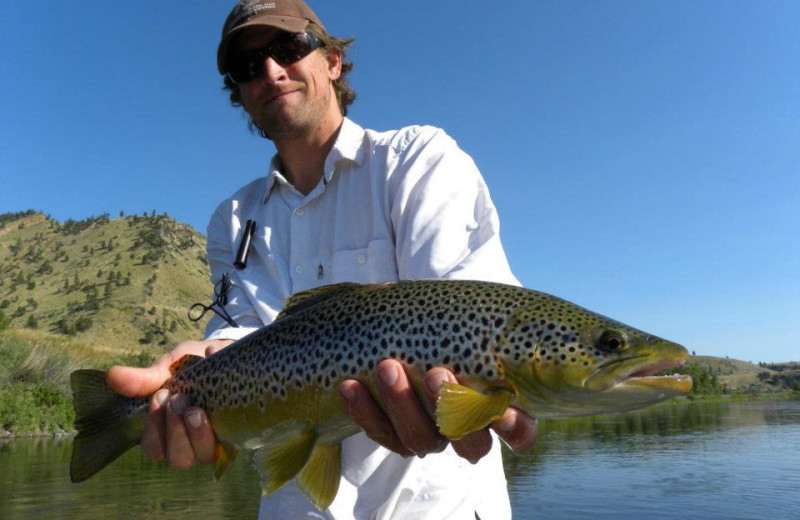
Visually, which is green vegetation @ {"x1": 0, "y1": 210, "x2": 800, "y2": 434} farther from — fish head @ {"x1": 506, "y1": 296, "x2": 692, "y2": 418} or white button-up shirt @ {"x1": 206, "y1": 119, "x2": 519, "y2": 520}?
fish head @ {"x1": 506, "y1": 296, "x2": 692, "y2": 418}

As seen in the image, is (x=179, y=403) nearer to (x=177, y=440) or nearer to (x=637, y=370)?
(x=177, y=440)

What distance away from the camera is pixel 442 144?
13.3 feet

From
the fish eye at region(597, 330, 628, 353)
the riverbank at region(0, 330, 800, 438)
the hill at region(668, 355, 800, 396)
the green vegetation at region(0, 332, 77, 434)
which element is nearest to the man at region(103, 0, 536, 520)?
the fish eye at region(597, 330, 628, 353)

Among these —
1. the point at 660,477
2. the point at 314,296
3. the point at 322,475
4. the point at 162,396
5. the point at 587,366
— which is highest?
the point at 314,296

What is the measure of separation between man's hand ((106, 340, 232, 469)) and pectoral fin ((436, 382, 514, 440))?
56.1 inches

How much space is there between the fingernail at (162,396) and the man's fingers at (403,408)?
1.36 meters

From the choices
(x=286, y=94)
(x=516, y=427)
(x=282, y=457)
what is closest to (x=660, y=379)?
(x=516, y=427)

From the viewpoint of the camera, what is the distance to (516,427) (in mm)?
2842

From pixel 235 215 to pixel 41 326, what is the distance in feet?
225

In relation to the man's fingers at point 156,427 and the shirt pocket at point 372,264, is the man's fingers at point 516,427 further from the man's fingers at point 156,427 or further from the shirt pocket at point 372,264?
the man's fingers at point 156,427

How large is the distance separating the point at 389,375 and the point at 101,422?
1792 millimetres

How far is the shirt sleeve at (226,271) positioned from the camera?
4.75 meters

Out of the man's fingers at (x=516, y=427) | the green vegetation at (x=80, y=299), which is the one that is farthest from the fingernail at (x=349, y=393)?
the green vegetation at (x=80, y=299)

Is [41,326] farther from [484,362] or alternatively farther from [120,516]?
[484,362]
